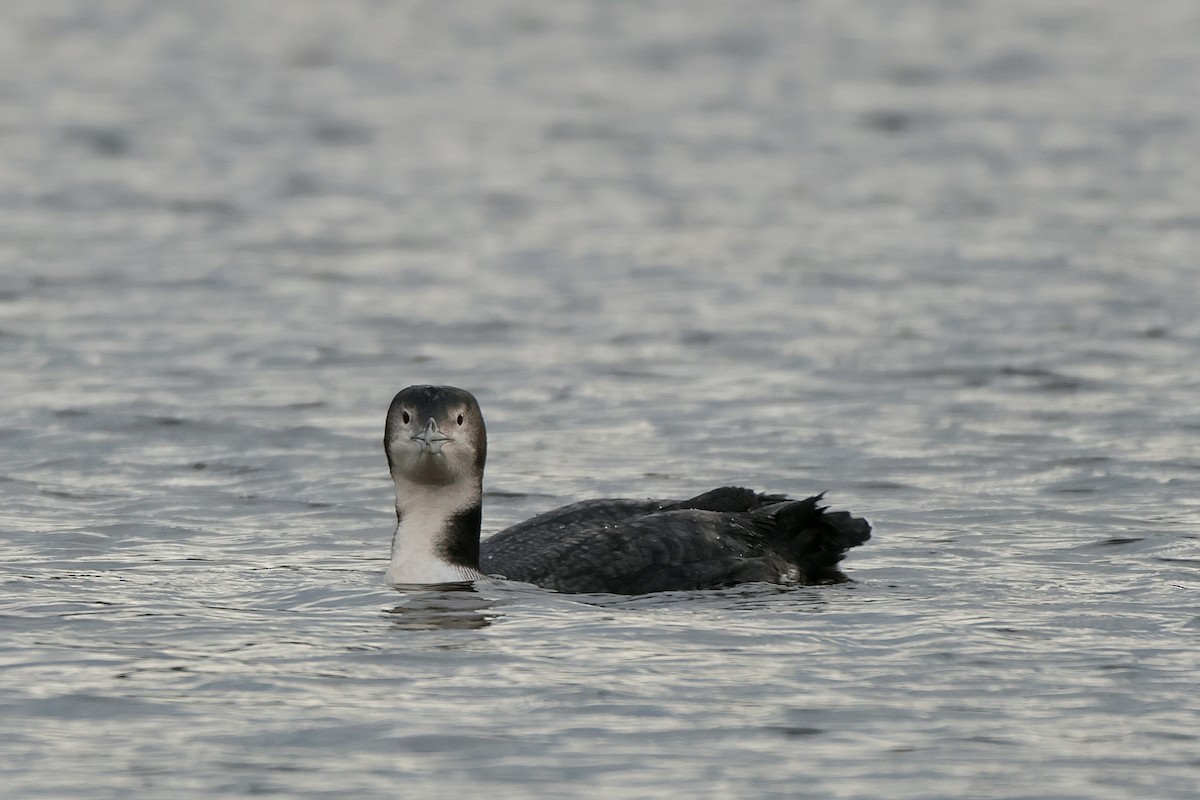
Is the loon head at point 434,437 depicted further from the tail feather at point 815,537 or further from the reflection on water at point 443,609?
the tail feather at point 815,537

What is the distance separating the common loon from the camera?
9.25 metres

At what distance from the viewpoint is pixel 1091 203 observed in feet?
64.8

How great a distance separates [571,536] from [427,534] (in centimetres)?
65

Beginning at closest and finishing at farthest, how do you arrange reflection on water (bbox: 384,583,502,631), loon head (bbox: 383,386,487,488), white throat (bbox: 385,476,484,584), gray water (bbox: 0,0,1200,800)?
gray water (bbox: 0,0,1200,800) < reflection on water (bbox: 384,583,502,631) < loon head (bbox: 383,386,487,488) < white throat (bbox: 385,476,484,584)

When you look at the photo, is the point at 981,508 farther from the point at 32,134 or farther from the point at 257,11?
the point at 257,11

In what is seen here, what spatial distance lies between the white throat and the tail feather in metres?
1.42

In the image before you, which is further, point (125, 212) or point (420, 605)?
point (125, 212)

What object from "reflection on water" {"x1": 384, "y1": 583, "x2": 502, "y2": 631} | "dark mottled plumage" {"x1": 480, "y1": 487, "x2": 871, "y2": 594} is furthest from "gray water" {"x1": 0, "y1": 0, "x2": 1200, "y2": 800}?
"dark mottled plumage" {"x1": 480, "y1": 487, "x2": 871, "y2": 594}

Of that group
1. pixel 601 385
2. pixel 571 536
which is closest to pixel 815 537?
pixel 571 536

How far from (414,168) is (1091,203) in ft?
22.6

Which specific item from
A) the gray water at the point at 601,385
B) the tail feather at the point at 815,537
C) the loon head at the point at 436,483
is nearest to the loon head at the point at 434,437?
the loon head at the point at 436,483

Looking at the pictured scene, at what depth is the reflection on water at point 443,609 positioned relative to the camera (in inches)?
345

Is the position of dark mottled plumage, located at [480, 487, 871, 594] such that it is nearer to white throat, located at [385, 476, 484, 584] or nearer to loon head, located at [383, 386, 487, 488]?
white throat, located at [385, 476, 484, 584]

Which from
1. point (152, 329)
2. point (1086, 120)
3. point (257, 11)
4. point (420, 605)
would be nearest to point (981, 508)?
point (420, 605)
